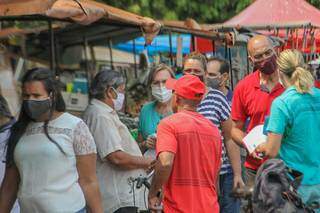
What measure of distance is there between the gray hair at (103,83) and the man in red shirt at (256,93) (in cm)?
107

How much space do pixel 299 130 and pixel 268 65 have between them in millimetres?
952

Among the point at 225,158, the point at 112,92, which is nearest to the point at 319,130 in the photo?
the point at 225,158

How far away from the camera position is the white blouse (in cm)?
411

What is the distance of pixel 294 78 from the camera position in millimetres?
4750

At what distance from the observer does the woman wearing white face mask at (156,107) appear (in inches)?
232

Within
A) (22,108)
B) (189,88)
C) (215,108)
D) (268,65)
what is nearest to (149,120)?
(215,108)

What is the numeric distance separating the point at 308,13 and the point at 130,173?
731cm

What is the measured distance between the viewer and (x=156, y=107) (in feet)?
19.7

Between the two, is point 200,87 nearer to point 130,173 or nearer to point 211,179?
point 211,179

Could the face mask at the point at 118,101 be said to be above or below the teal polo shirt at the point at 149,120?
above

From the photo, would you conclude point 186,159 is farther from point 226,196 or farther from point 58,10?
point 226,196

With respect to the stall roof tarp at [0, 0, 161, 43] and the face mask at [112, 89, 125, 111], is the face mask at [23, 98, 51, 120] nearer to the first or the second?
the stall roof tarp at [0, 0, 161, 43]

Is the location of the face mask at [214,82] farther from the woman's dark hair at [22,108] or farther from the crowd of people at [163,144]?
the woman's dark hair at [22,108]

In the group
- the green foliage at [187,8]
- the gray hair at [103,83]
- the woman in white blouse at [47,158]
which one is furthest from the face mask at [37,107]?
the green foliage at [187,8]
